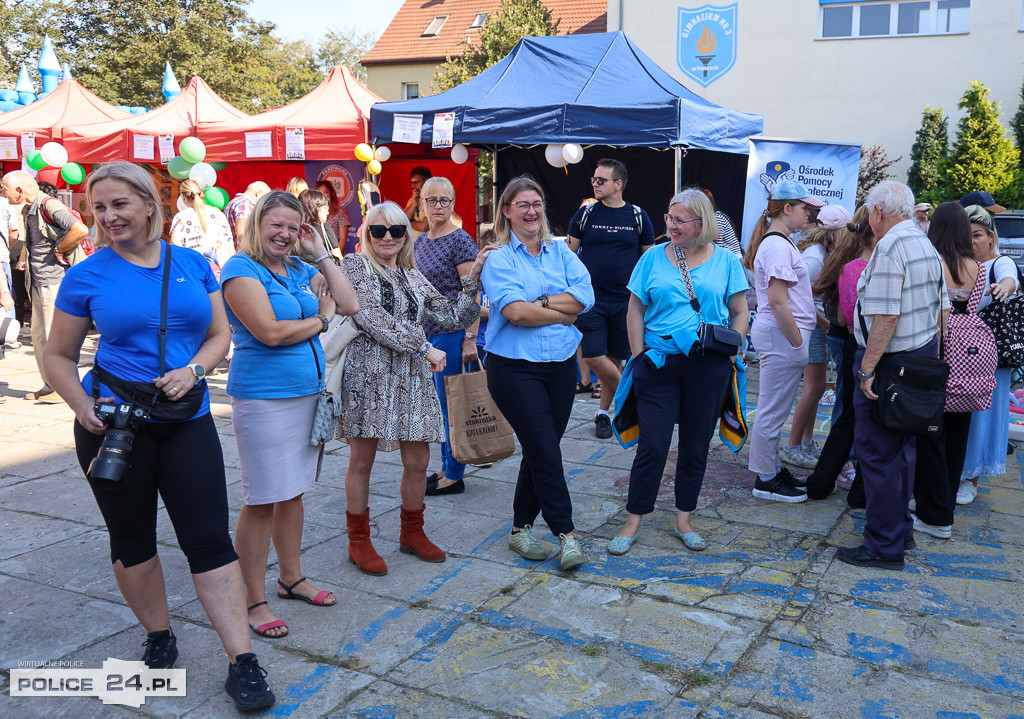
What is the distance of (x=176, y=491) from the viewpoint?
2670 millimetres

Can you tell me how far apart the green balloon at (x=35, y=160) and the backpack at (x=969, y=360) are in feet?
38.9

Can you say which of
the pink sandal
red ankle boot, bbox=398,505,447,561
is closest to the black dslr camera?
the pink sandal

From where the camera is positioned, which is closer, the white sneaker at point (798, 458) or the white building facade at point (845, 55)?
the white sneaker at point (798, 458)

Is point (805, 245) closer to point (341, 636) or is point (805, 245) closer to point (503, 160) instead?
point (341, 636)

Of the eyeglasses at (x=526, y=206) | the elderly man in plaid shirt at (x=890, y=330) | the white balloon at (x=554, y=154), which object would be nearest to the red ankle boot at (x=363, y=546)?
the eyeglasses at (x=526, y=206)

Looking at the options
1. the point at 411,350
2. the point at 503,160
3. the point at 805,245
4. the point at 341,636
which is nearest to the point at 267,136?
the point at 503,160

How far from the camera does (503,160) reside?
39.5ft

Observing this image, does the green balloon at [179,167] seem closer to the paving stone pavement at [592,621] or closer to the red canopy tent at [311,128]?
the red canopy tent at [311,128]

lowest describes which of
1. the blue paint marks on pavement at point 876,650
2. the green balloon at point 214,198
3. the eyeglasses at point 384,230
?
the blue paint marks on pavement at point 876,650

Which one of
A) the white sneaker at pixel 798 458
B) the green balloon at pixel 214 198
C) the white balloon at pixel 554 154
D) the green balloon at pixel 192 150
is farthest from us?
the green balloon at pixel 192 150

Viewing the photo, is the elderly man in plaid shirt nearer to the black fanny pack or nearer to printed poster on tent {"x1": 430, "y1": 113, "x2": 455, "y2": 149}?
the black fanny pack

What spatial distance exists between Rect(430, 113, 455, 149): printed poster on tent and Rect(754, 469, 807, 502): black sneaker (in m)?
5.63

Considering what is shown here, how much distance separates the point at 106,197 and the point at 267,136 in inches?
370

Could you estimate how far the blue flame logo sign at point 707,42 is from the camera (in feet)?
70.5
